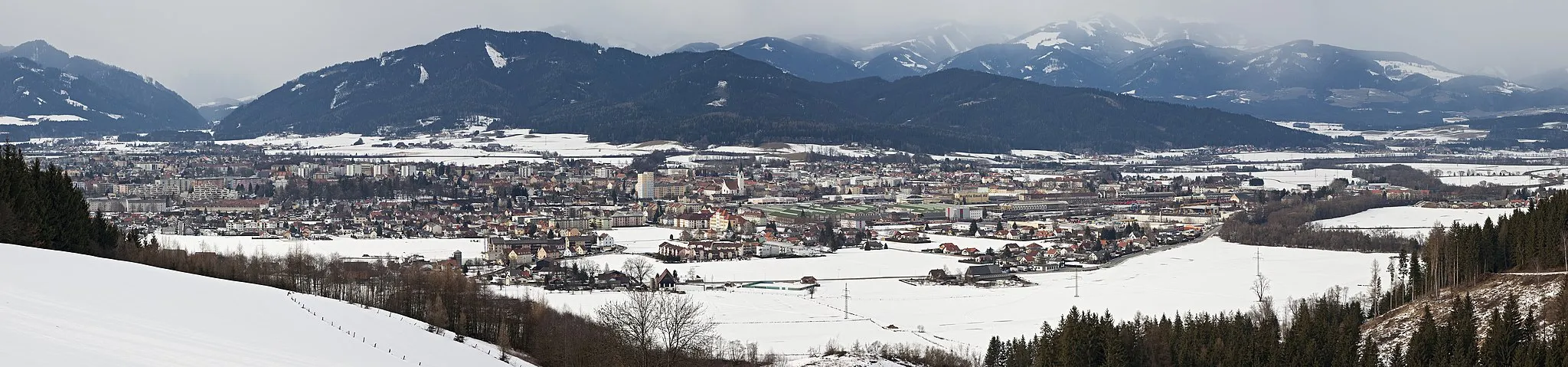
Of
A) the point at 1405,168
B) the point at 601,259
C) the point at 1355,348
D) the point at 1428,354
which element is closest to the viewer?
the point at 1428,354

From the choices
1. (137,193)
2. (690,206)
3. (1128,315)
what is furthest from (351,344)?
(137,193)

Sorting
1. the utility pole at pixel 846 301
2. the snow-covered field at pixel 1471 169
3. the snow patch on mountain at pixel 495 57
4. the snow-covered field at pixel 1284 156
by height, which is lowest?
the utility pole at pixel 846 301

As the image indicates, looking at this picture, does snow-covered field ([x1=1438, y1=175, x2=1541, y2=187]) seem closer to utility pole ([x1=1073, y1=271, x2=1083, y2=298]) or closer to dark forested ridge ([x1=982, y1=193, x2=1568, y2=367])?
utility pole ([x1=1073, y1=271, x2=1083, y2=298])

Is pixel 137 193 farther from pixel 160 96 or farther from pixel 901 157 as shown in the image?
Result: pixel 160 96

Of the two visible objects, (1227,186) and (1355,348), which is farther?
(1227,186)

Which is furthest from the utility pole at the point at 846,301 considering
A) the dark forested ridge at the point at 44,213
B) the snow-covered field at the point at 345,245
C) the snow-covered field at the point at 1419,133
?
the snow-covered field at the point at 1419,133

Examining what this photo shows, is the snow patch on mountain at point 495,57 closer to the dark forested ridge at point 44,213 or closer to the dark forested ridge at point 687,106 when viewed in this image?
the dark forested ridge at point 687,106
